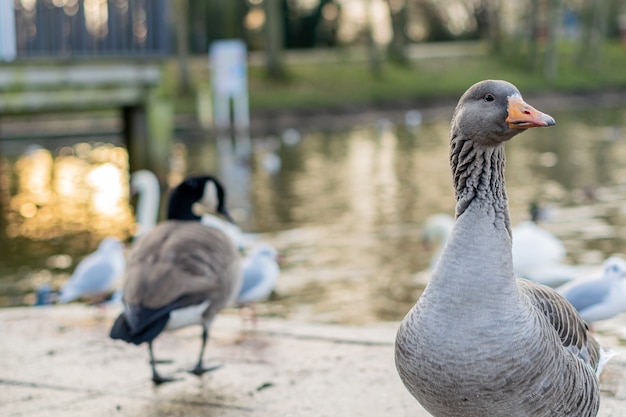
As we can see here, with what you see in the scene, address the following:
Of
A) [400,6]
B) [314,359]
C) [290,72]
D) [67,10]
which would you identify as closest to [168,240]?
[314,359]

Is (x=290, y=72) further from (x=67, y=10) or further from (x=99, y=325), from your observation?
(x=99, y=325)

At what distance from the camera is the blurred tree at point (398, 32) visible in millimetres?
44875

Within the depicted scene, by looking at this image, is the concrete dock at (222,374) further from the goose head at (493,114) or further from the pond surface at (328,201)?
the pond surface at (328,201)

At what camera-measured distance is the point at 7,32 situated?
50.5 feet

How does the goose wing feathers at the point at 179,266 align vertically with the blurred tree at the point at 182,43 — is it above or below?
below

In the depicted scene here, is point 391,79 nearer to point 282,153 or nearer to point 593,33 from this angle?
point 593,33

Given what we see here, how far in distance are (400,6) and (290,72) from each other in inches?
348

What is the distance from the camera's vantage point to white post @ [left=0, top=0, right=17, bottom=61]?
15.3 metres

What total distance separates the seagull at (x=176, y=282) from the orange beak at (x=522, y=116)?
245 cm

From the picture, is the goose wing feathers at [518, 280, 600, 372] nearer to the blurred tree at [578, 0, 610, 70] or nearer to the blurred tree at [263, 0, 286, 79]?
the blurred tree at [263, 0, 286, 79]

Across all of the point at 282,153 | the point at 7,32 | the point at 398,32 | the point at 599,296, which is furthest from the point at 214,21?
the point at 599,296

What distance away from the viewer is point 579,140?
24.5m

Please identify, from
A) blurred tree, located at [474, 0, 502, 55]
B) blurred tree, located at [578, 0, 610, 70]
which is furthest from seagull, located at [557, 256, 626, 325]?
blurred tree, located at [578, 0, 610, 70]

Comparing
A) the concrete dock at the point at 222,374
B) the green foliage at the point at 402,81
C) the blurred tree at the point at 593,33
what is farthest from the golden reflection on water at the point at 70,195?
the blurred tree at the point at 593,33
